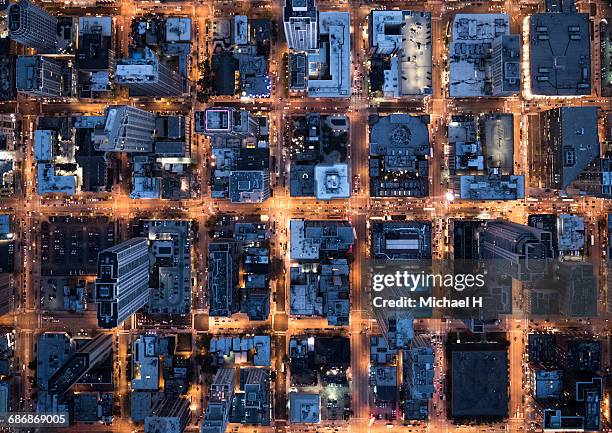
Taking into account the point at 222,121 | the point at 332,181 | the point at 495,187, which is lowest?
the point at 495,187

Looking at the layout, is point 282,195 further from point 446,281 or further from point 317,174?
point 446,281

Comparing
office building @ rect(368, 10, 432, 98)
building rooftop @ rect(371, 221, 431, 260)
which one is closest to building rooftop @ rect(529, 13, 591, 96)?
office building @ rect(368, 10, 432, 98)

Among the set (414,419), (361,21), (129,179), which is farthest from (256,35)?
(414,419)

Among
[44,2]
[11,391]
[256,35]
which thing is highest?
[44,2]

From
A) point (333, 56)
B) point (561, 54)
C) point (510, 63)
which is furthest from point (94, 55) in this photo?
point (561, 54)

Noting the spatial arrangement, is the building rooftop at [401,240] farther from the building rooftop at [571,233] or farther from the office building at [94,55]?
the office building at [94,55]

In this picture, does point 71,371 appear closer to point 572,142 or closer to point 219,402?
point 219,402
